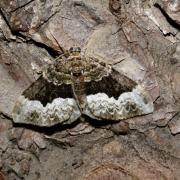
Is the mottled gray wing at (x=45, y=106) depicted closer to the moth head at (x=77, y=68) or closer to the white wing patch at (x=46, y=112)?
the white wing patch at (x=46, y=112)

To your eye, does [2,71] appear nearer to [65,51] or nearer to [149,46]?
[65,51]

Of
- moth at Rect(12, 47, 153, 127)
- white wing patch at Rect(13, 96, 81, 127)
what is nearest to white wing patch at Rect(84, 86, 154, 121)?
moth at Rect(12, 47, 153, 127)

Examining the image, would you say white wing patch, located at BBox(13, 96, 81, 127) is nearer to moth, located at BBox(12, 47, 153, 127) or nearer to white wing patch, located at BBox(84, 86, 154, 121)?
moth, located at BBox(12, 47, 153, 127)

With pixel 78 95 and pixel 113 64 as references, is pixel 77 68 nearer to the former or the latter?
pixel 78 95

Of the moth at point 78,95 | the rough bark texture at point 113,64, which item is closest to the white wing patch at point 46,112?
the moth at point 78,95

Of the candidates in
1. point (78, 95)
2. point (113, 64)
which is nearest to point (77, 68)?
point (78, 95)

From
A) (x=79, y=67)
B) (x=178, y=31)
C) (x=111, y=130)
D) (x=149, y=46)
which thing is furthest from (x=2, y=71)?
(x=178, y=31)
